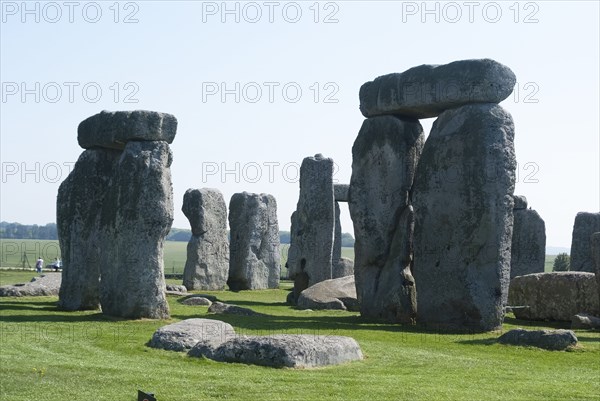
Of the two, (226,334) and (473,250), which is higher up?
(473,250)

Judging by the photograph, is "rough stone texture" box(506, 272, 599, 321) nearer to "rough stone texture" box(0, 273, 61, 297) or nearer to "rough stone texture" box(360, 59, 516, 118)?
"rough stone texture" box(360, 59, 516, 118)

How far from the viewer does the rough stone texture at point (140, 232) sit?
17.4m

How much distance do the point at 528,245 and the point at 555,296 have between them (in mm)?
9695

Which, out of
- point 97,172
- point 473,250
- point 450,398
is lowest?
point 450,398

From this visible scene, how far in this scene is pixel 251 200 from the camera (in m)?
33.7

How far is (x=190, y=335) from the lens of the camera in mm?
13156

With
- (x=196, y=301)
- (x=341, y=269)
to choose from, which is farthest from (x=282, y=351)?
(x=341, y=269)

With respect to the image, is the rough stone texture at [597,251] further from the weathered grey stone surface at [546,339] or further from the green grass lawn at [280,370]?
the weathered grey stone surface at [546,339]

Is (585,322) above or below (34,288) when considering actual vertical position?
below

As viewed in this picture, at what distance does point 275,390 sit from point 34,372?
2.96 metres

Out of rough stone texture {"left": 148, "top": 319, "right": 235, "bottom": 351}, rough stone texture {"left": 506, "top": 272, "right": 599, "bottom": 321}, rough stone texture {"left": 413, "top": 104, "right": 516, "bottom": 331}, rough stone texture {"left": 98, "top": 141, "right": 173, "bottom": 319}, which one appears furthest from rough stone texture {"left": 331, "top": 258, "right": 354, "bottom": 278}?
rough stone texture {"left": 148, "top": 319, "right": 235, "bottom": 351}

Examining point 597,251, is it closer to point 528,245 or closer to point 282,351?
point 282,351

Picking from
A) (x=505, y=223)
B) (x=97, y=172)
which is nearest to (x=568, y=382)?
(x=505, y=223)

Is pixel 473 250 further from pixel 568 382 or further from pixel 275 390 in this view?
pixel 275 390
